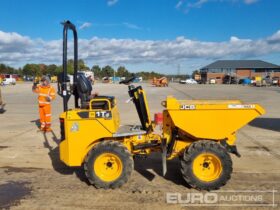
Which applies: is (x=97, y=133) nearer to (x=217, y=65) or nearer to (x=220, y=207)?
(x=220, y=207)

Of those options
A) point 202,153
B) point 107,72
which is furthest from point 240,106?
point 107,72

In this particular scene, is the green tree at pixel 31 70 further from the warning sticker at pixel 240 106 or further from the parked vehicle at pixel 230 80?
the warning sticker at pixel 240 106

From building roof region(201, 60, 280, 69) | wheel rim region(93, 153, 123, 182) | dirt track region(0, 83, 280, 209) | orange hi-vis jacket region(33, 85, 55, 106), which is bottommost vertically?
dirt track region(0, 83, 280, 209)

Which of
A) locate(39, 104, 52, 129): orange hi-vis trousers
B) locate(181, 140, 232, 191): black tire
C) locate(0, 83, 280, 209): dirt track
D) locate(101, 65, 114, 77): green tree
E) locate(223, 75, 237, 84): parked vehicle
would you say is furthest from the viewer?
locate(101, 65, 114, 77): green tree

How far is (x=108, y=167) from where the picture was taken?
17.6 feet

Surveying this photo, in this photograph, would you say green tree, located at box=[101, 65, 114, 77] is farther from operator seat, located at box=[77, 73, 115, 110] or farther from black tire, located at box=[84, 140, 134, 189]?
black tire, located at box=[84, 140, 134, 189]

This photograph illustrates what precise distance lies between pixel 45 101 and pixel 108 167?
5.98 metres

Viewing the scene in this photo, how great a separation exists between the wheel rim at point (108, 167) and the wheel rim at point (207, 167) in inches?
45.9

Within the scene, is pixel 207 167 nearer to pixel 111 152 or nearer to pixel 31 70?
pixel 111 152

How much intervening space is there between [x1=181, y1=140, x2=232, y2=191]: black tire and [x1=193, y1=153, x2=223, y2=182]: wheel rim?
0.04 meters

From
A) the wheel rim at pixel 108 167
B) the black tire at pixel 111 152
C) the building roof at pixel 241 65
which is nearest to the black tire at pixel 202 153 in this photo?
the black tire at pixel 111 152

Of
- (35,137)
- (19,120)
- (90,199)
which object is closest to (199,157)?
(90,199)

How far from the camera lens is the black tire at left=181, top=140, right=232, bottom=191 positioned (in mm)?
5152

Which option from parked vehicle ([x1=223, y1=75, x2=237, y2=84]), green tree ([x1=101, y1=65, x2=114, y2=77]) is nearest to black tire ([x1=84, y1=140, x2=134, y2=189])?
parked vehicle ([x1=223, y1=75, x2=237, y2=84])
